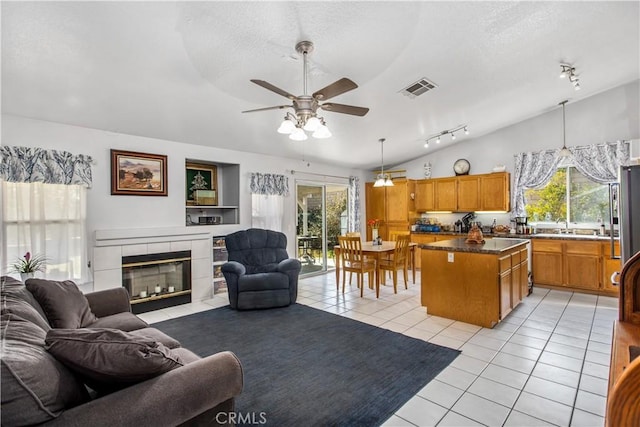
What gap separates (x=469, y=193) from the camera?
21.4ft

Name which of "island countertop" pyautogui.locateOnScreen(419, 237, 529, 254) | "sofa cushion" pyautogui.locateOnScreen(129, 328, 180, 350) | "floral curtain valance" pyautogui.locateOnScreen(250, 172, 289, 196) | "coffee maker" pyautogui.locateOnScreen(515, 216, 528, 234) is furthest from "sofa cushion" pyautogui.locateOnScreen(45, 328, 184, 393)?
"coffee maker" pyautogui.locateOnScreen(515, 216, 528, 234)

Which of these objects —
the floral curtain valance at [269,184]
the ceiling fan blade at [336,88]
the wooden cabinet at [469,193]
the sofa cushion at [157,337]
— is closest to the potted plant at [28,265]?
the sofa cushion at [157,337]

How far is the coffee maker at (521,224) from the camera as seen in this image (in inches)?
227

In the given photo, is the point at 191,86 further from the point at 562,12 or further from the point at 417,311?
the point at 417,311

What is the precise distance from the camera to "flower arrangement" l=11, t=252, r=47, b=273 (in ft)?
10.6

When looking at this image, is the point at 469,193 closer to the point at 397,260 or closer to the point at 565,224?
the point at 565,224

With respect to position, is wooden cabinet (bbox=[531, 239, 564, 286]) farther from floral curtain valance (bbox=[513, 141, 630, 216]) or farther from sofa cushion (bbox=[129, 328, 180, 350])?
sofa cushion (bbox=[129, 328, 180, 350])

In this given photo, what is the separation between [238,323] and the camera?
12.7 ft

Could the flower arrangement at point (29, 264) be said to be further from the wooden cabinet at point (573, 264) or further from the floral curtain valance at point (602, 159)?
the floral curtain valance at point (602, 159)

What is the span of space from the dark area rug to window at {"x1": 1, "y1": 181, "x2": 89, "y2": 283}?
1.29 metres

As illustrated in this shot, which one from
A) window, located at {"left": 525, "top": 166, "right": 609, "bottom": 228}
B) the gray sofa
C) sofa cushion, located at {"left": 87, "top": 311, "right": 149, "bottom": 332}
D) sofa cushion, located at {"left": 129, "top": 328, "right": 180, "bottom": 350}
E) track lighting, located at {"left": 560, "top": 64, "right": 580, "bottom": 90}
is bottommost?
sofa cushion, located at {"left": 129, "top": 328, "right": 180, "bottom": 350}

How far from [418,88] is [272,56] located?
78.2 inches

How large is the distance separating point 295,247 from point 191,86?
147 inches

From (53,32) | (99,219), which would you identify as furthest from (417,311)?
(53,32)
